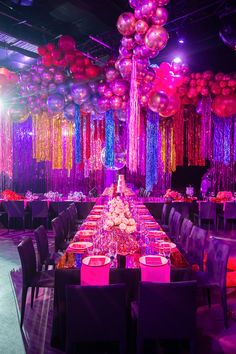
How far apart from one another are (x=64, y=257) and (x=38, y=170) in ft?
28.8

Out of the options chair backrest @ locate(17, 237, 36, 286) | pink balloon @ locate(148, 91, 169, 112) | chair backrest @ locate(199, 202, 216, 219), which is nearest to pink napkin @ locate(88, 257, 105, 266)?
chair backrest @ locate(17, 237, 36, 286)

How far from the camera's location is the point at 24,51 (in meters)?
7.43

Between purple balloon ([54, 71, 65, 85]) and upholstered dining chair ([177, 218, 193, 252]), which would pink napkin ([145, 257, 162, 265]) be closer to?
upholstered dining chair ([177, 218, 193, 252])

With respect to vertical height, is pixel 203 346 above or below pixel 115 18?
below

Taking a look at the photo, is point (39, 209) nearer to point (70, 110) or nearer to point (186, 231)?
A: point (70, 110)

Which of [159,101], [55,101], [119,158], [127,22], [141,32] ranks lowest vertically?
[119,158]

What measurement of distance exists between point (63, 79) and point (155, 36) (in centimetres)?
239

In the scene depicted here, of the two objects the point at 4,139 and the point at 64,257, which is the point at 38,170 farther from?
the point at 64,257

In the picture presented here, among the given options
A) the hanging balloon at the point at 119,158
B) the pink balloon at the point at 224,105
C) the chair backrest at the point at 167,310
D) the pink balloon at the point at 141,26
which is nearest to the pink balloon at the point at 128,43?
the pink balloon at the point at 141,26

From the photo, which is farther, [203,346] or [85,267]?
[203,346]

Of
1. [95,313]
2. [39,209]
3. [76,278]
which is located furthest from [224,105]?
[95,313]

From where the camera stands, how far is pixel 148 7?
13.6 ft

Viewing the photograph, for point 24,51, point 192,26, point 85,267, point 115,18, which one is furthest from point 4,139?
point 85,267

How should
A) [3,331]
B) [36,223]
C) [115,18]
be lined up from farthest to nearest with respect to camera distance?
[36,223] → [115,18] → [3,331]
